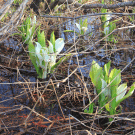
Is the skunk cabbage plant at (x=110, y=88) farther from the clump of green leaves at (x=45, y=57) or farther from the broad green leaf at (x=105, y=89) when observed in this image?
the clump of green leaves at (x=45, y=57)

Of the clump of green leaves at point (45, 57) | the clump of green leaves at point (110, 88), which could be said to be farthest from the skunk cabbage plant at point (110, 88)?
the clump of green leaves at point (45, 57)

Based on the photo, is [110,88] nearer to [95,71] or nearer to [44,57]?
[95,71]

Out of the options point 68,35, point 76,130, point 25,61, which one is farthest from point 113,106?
point 68,35

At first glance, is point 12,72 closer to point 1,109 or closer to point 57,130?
point 1,109

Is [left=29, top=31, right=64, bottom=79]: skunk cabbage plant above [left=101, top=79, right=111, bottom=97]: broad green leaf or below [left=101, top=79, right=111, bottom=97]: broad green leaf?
above

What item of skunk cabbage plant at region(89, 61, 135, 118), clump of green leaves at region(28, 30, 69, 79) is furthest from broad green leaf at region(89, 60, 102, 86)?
clump of green leaves at region(28, 30, 69, 79)

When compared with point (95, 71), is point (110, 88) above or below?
below

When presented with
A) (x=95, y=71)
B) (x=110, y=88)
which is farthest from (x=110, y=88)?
(x=95, y=71)

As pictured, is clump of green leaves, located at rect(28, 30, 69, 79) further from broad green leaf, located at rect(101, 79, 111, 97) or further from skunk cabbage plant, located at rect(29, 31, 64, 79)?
broad green leaf, located at rect(101, 79, 111, 97)
